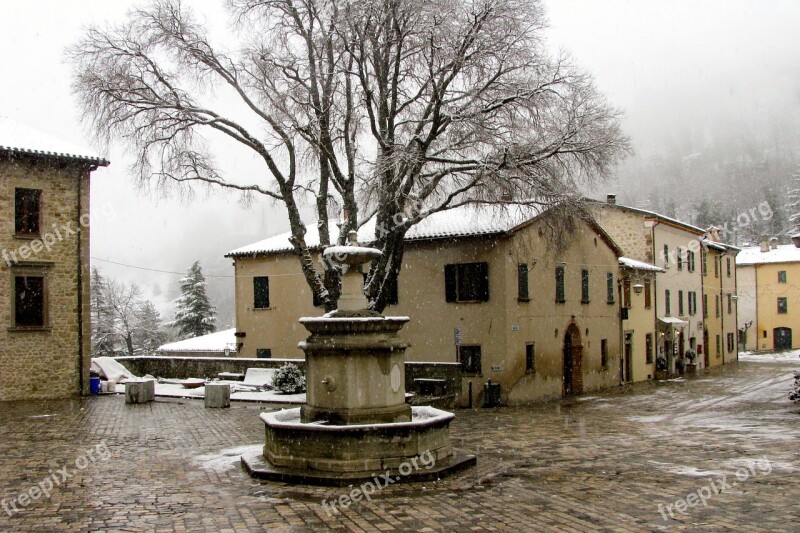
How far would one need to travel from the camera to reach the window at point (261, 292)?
3288cm

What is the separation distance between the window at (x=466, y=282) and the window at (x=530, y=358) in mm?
2765

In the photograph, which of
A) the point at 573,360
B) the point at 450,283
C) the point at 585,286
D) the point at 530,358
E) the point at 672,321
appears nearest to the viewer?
the point at 450,283

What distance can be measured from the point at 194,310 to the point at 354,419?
163ft

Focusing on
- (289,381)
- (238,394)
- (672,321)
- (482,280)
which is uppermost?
(482,280)

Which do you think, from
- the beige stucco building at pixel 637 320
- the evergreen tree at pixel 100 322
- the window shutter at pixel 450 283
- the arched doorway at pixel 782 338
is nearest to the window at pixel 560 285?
the window shutter at pixel 450 283

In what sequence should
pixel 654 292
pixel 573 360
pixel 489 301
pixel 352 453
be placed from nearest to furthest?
pixel 352 453 → pixel 489 301 → pixel 573 360 → pixel 654 292

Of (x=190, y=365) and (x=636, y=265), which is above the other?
(x=636, y=265)

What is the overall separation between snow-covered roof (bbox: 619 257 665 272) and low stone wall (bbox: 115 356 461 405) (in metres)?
15.0

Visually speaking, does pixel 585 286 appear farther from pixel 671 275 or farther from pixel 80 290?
pixel 80 290

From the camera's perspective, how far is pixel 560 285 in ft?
99.5

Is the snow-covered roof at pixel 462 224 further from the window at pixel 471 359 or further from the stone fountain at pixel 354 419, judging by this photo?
the stone fountain at pixel 354 419

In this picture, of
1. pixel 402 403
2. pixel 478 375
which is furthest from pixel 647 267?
pixel 402 403

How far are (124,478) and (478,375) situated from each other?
17064mm

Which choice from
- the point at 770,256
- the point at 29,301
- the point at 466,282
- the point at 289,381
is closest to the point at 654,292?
the point at 466,282
